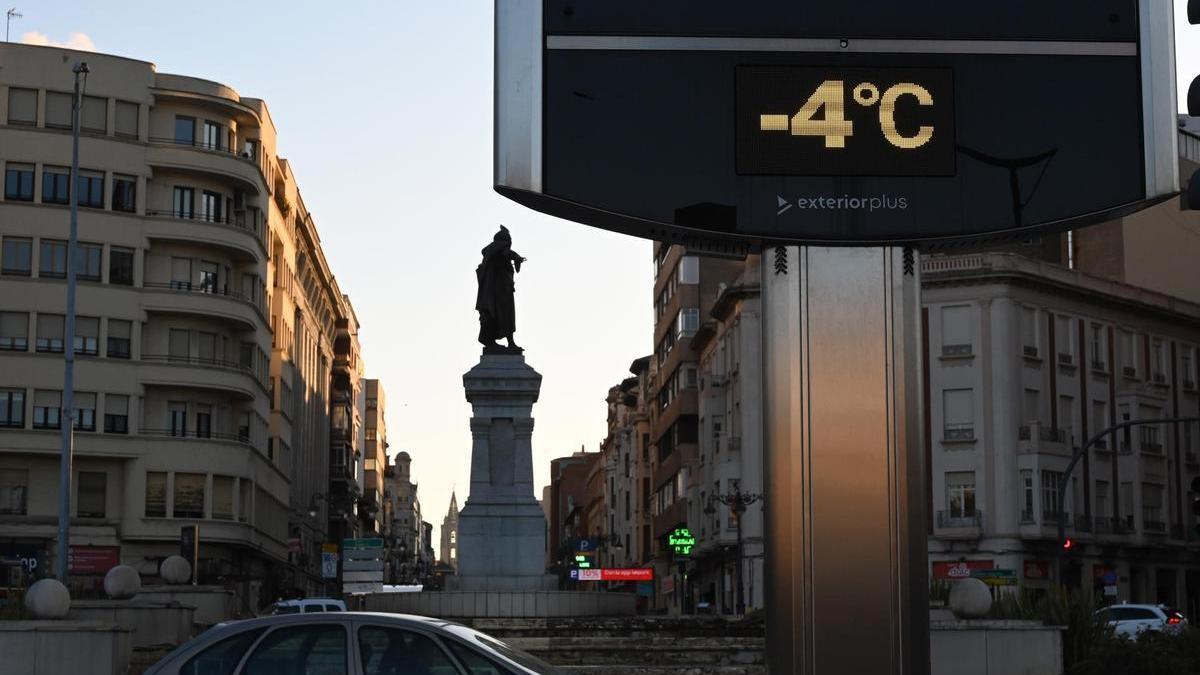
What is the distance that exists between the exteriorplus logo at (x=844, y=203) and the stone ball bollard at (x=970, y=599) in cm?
1439

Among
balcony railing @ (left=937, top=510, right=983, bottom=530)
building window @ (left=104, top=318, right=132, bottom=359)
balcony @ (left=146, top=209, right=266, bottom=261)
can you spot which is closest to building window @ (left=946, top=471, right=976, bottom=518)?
balcony railing @ (left=937, top=510, right=983, bottom=530)

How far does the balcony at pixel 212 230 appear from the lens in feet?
194

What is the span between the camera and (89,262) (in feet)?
191

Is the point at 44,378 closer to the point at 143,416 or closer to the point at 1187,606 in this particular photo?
the point at 143,416

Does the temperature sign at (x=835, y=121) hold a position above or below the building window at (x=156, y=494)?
below

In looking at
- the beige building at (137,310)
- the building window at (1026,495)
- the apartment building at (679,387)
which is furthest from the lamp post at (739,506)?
the beige building at (137,310)

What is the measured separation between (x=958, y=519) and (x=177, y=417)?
27.2 meters

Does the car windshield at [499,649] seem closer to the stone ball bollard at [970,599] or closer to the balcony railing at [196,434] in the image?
the stone ball bollard at [970,599]

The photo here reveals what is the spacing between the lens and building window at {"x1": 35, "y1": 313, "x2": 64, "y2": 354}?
186 ft

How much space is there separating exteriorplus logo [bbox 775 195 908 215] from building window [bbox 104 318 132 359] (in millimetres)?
54161

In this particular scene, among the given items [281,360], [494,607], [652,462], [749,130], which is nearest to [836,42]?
[749,130]

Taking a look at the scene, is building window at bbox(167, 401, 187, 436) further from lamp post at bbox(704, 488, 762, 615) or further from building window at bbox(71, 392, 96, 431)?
lamp post at bbox(704, 488, 762, 615)

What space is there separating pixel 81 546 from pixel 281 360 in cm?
1836

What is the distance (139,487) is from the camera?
58.5 meters
